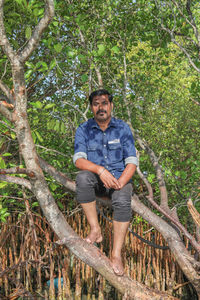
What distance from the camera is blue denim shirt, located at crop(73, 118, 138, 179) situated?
3279mm

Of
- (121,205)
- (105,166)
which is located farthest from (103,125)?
(121,205)

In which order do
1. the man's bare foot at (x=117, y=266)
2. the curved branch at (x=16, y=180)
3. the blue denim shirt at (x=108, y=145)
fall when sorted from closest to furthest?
1. the man's bare foot at (x=117, y=266)
2. the curved branch at (x=16, y=180)
3. the blue denim shirt at (x=108, y=145)

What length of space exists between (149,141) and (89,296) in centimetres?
318

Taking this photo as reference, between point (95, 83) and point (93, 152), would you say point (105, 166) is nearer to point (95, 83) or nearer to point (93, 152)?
point (93, 152)

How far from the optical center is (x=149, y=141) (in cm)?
520

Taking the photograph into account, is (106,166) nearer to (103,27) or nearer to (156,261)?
(103,27)

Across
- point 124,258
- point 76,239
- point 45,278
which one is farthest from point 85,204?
point 45,278

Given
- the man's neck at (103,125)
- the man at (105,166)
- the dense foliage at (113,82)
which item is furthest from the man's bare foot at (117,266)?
the man's neck at (103,125)

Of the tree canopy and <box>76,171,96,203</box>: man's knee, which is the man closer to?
<box>76,171,96,203</box>: man's knee

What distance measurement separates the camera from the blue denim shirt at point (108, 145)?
3.28 m

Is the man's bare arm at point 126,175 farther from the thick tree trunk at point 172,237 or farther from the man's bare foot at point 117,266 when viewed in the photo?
the man's bare foot at point 117,266

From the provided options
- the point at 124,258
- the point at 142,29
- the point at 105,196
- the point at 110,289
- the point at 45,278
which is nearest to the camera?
the point at 105,196

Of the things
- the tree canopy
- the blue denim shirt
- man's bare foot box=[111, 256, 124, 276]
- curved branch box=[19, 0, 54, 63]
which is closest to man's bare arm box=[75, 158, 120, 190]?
the blue denim shirt

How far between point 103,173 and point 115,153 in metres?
0.43
